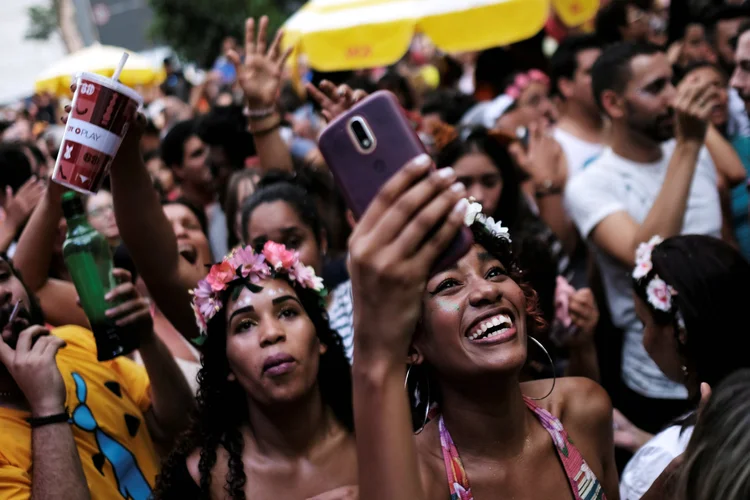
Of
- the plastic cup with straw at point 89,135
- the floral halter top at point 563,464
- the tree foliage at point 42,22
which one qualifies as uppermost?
the plastic cup with straw at point 89,135

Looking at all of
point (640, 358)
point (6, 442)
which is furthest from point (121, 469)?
point (640, 358)

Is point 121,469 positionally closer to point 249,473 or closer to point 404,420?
point 249,473

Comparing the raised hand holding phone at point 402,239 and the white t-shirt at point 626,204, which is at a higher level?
the raised hand holding phone at point 402,239

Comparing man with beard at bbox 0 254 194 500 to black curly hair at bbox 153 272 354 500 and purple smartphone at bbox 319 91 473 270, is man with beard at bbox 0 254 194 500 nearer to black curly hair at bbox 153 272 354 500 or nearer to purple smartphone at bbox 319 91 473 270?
black curly hair at bbox 153 272 354 500

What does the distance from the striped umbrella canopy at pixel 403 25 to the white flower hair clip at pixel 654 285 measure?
12.4 ft

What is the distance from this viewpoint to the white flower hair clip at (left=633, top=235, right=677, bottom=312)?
258cm

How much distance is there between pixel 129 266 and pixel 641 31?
223 inches

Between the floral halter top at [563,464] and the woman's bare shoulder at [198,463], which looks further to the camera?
the woman's bare shoulder at [198,463]

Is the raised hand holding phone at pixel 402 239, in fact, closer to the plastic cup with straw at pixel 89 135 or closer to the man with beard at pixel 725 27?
the plastic cup with straw at pixel 89 135

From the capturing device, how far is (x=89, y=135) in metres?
2.26

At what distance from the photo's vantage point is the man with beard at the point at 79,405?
2.37 meters

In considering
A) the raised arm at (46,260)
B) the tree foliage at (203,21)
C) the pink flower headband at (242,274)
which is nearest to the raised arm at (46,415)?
→ the pink flower headband at (242,274)

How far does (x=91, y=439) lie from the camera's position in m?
2.65

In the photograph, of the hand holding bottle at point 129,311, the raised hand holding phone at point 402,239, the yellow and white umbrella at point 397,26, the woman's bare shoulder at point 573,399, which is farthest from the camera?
the yellow and white umbrella at point 397,26
